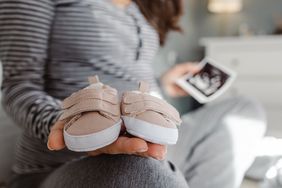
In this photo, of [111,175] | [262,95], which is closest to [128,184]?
[111,175]

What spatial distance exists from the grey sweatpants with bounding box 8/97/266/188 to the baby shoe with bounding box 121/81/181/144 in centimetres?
7

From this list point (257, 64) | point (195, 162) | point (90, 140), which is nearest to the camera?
point (90, 140)

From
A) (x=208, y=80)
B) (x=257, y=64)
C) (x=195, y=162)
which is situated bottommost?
(x=257, y=64)

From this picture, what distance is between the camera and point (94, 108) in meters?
0.45

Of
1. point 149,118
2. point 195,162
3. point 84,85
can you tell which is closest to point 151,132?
point 149,118

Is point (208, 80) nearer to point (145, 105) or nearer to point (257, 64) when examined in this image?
point (145, 105)

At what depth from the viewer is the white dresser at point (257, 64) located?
2156 mm

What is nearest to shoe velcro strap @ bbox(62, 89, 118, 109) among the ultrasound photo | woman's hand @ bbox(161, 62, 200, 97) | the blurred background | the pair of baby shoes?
the pair of baby shoes

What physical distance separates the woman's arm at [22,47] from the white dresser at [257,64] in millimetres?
1590

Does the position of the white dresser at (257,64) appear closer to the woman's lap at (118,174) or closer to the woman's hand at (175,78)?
the woman's hand at (175,78)

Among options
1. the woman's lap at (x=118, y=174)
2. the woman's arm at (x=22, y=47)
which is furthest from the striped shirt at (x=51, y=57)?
the woman's lap at (x=118, y=174)

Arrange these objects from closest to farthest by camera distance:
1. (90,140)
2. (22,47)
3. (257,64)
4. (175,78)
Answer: (90,140), (22,47), (175,78), (257,64)

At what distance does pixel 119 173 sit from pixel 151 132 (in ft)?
0.28

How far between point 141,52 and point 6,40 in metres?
0.30
